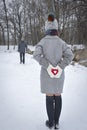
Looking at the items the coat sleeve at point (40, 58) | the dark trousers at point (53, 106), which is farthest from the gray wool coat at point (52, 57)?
the dark trousers at point (53, 106)

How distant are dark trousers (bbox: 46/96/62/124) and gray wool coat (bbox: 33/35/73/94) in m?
0.17

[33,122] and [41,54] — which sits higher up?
[41,54]

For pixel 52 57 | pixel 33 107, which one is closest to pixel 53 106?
pixel 52 57

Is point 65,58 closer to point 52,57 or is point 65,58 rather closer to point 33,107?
point 52,57

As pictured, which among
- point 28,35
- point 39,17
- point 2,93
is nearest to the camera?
point 2,93

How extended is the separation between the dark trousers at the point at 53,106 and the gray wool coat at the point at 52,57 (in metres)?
0.17

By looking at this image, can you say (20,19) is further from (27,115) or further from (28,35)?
(27,115)

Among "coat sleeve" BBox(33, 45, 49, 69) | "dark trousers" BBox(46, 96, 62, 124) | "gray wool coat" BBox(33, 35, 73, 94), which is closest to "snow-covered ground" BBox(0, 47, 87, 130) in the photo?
"dark trousers" BBox(46, 96, 62, 124)

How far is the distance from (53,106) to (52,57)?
0.85m

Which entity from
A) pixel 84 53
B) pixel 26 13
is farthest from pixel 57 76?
pixel 26 13

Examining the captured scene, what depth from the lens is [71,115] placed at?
19.0ft

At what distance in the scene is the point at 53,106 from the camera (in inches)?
190

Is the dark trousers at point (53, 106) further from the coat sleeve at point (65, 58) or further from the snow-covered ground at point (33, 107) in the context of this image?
the coat sleeve at point (65, 58)

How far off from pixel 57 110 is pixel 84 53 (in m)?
15.7
